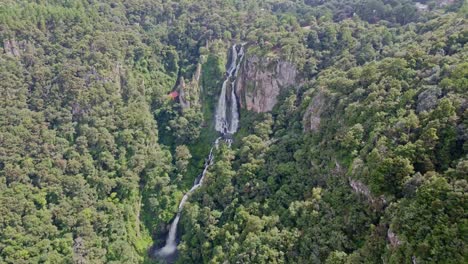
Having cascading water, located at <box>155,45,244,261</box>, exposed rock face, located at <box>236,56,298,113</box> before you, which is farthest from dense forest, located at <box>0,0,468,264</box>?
cascading water, located at <box>155,45,244,261</box>

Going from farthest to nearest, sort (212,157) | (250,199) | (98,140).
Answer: (212,157) → (98,140) → (250,199)

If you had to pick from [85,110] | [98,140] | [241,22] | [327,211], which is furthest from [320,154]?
[241,22]

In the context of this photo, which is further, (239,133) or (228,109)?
(228,109)

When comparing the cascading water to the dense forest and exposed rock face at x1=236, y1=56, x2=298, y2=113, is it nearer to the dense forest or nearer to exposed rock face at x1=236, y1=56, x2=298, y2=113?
the dense forest

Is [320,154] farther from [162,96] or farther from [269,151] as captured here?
[162,96]

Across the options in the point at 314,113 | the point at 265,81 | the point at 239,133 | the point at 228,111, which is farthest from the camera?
the point at 228,111

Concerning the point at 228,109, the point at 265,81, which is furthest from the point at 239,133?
the point at 265,81

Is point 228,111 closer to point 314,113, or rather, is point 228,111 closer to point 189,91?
point 189,91
